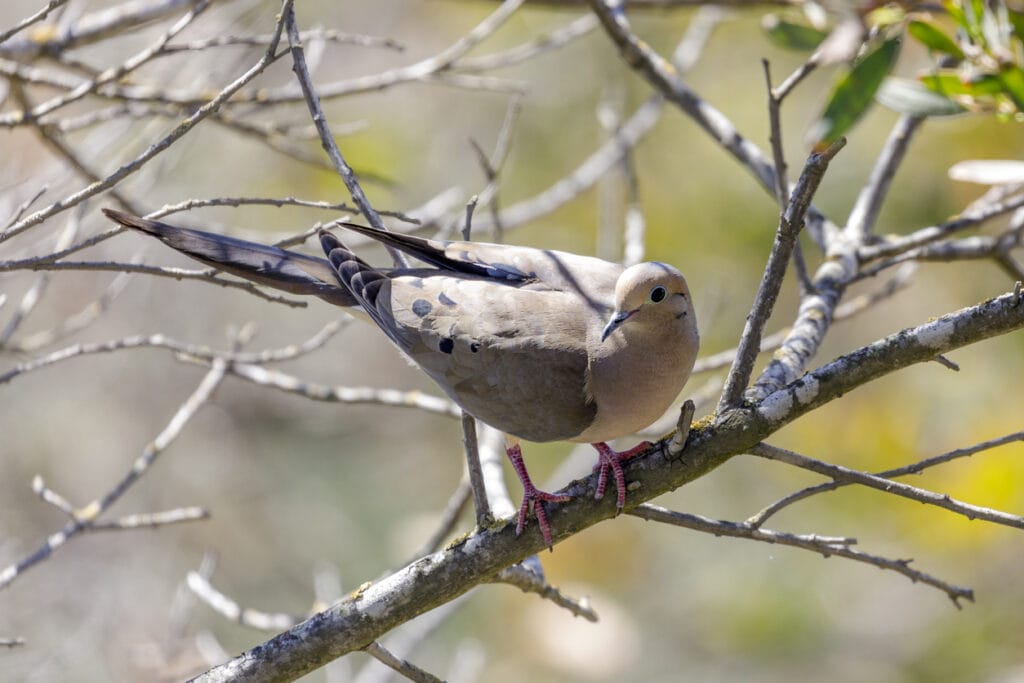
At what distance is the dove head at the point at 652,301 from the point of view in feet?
8.51

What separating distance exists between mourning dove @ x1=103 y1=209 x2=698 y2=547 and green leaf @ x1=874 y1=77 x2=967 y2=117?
78cm

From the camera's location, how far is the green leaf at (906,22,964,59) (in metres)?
2.71

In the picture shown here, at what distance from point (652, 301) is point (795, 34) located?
3.91 ft

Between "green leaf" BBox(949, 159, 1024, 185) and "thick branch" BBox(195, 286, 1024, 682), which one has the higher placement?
"green leaf" BBox(949, 159, 1024, 185)

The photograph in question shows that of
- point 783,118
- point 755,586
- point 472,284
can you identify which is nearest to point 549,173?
point 783,118

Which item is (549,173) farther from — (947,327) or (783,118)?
(947,327)

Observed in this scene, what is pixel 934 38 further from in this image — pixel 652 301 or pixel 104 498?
pixel 104 498

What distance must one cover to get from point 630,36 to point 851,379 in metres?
1.70

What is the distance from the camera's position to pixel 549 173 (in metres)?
6.93

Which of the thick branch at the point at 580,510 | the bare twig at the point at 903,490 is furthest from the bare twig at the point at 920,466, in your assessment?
the thick branch at the point at 580,510

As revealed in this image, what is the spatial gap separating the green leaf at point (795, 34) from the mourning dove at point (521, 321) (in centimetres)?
97

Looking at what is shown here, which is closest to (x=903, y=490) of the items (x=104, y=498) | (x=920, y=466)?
(x=920, y=466)

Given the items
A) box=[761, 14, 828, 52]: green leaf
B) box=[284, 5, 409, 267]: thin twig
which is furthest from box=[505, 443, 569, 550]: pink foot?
box=[761, 14, 828, 52]: green leaf

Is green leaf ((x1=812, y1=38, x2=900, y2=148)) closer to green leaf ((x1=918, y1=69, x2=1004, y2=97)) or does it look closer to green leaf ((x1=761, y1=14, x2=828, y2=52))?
green leaf ((x1=918, y1=69, x2=1004, y2=97))
